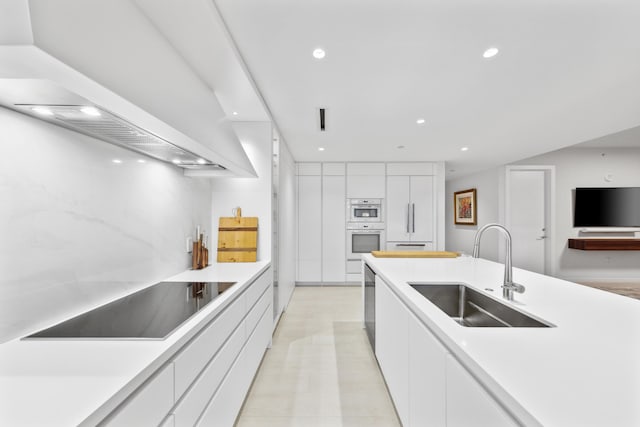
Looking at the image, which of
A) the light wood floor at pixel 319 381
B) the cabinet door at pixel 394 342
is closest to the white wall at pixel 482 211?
the light wood floor at pixel 319 381

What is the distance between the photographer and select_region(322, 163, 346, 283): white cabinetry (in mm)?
5199

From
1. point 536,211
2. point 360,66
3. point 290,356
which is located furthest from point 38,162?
point 536,211

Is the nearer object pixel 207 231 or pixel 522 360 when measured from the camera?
pixel 522 360

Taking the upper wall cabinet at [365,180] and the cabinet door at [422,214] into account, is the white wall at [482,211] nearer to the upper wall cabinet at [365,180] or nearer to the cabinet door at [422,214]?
the cabinet door at [422,214]

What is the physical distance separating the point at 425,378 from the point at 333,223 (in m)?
4.12

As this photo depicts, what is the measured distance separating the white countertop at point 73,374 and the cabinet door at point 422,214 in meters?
4.73

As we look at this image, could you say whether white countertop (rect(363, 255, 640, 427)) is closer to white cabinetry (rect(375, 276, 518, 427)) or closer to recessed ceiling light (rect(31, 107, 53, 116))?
white cabinetry (rect(375, 276, 518, 427))

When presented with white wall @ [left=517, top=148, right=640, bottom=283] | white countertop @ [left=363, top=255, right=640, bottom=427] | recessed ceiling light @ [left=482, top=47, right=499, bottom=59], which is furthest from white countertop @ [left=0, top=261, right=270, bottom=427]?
white wall @ [left=517, top=148, right=640, bottom=283]

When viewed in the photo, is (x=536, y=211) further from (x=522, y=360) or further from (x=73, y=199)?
(x=73, y=199)

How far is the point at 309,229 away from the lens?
5.19 m

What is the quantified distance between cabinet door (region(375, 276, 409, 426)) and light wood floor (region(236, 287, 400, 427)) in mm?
201

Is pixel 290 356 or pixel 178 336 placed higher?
pixel 178 336

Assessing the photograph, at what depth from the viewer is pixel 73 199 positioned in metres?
1.20

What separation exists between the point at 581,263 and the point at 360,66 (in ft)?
22.1
